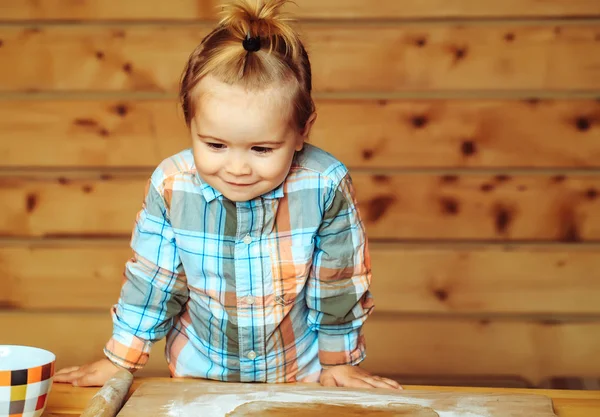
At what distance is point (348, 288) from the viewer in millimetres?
1318

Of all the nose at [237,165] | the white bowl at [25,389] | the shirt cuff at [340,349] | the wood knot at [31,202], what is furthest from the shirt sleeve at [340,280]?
the wood knot at [31,202]

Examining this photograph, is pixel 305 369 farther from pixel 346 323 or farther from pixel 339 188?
pixel 339 188

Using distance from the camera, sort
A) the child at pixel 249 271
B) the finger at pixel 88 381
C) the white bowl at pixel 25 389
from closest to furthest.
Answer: the white bowl at pixel 25 389 < the finger at pixel 88 381 < the child at pixel 249 271

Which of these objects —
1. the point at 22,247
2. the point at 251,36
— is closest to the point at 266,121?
the point at 251,36

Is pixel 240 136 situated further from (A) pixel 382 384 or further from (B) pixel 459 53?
(B) pixel 459 53

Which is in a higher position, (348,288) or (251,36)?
(251,36)

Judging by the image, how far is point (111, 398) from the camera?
1.02m

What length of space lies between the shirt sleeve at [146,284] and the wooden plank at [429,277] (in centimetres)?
127

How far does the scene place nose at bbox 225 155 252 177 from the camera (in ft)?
3.72

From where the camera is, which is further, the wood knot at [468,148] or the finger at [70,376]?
the wood knot at [468,148]

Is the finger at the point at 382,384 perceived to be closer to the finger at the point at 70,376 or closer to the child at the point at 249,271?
the child at the point at 249,271

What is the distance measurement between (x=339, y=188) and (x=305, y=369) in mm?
329

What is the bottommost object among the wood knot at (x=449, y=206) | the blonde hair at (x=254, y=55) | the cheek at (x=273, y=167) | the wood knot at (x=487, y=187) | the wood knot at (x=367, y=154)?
the cheek at (x=273, y=167)

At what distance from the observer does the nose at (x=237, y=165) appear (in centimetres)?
113
